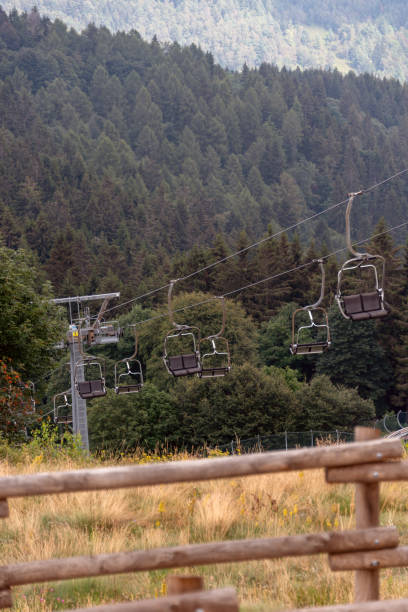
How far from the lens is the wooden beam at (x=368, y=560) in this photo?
15.5ft

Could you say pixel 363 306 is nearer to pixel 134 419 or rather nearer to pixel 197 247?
pixel 134 419

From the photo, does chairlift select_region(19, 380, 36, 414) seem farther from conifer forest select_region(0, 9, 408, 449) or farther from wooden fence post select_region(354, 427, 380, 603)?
wooden fence post select_region(354, 427, 380, 603)

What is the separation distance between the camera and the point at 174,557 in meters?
4.43

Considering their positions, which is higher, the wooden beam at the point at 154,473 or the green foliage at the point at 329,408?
the wooden beam at the point at 154,473

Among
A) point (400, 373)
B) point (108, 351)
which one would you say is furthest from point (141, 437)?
point (400, 373)

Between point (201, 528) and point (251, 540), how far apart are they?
9.23 ft

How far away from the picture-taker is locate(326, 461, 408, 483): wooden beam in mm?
4801

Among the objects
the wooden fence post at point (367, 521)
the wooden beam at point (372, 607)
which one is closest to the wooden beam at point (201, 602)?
the wooden beam at point (372, 607)

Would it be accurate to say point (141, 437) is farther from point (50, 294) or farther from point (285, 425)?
point (50, 294)

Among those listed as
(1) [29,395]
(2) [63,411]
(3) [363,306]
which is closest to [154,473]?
(3) [363,306]

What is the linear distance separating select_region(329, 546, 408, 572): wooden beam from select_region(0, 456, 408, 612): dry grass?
975 mm

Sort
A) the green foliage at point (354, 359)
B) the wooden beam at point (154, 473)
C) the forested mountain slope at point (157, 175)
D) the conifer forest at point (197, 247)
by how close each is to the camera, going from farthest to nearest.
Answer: the forested mountain slope at point (157, 175), the green foliage at point (354, 359), the conifer forest at point (197, 247), the wooden beam at point (154, 473)

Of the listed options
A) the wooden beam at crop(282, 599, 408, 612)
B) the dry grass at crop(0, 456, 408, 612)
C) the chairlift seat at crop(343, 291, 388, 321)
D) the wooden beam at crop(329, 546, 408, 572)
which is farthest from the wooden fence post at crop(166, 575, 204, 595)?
the chairlift seat at crop(343, 291, 388, 321)

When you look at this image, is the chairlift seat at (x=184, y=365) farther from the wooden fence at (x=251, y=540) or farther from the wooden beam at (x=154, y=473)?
the wooden beam at (x=154, y=473)
